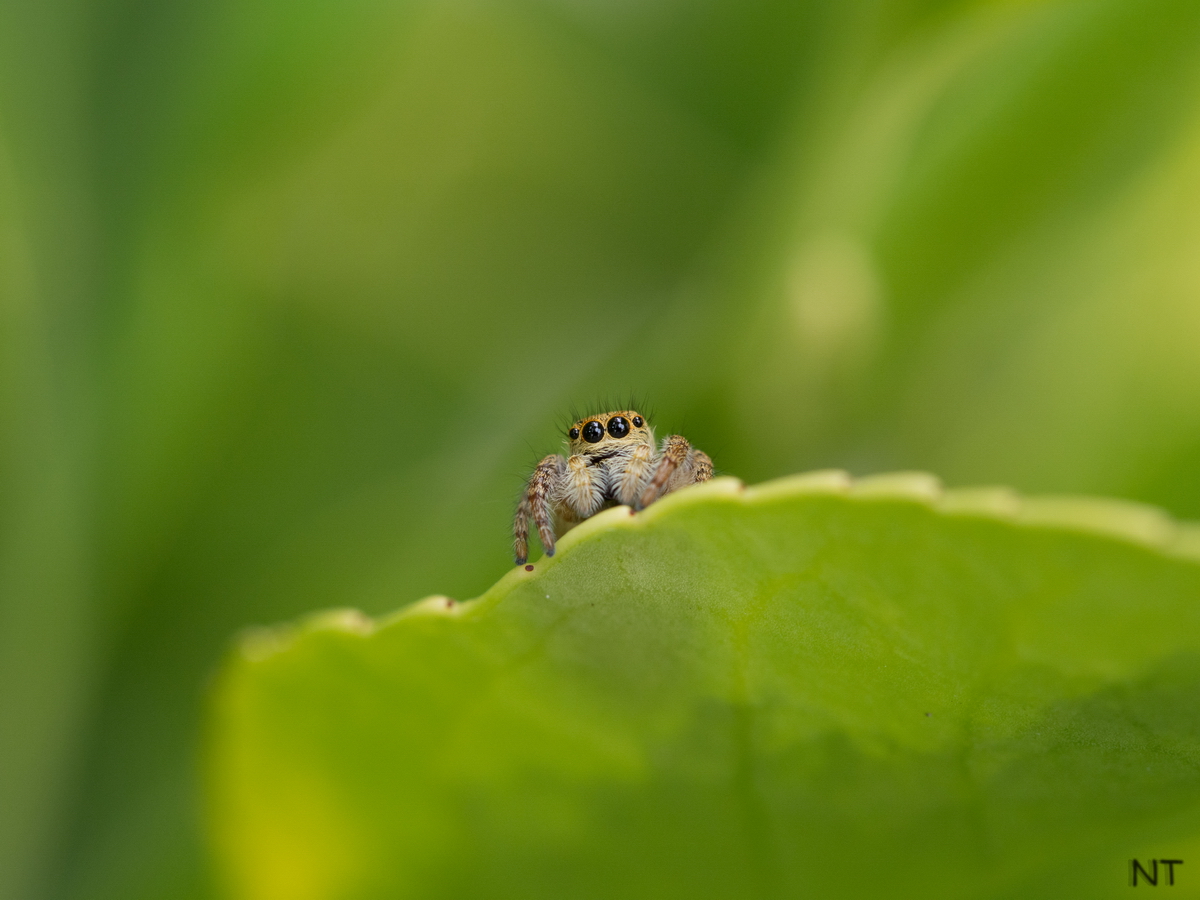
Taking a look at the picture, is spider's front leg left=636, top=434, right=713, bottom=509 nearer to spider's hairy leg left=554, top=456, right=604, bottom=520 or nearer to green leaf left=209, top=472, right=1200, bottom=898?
spider's hairy leg left=554, top=456, right=604, bottom=520

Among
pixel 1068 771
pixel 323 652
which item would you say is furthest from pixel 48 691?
pixel 1068 771

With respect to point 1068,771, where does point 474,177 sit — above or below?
above

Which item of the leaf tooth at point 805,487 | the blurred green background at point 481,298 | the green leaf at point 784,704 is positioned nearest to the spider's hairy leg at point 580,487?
the blurred green background at point 481,298

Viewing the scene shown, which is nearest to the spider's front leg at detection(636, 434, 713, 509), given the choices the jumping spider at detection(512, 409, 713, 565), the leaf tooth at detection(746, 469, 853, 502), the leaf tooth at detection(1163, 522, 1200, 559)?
the jumping spider at detection(512, 409, 713, 565)

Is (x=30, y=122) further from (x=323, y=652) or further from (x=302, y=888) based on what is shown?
(x=302, y=888)

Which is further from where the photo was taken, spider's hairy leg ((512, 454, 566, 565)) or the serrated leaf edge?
spider's hairy leg ((512, 454, 566, 565))

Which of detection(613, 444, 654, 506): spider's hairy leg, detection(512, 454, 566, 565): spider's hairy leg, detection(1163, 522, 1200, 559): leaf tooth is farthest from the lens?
detection(613, 444, 654, 506): spider's hairy leg
